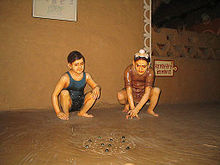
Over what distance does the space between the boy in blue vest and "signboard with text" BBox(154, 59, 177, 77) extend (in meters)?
1.72

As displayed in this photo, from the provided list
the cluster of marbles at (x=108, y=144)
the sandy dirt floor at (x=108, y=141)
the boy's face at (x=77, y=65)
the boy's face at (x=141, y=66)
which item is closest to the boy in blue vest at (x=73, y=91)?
the boy's face at (x=77, y=65)

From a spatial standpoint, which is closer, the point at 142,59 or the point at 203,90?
the point at 142,59

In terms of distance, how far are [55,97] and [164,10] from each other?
5.87 metres

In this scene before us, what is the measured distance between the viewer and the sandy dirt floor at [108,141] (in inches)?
51.4

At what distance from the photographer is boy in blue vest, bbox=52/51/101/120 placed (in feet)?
8.13

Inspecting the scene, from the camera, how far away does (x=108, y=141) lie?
5.50 feet

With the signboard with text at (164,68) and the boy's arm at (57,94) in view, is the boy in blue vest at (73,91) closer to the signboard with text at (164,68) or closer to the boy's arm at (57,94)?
the boy's arm at (57,94)

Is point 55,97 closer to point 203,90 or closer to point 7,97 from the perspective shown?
point 7,97

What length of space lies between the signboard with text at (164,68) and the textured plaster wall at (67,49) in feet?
0.47

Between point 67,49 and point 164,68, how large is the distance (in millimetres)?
2197

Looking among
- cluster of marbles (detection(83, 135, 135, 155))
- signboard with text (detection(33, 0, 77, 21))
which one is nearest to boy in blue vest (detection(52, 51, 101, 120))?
cluster of marbles (detection(83, 135, 135, 155))

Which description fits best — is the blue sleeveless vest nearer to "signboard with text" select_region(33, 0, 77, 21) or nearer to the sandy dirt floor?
the sandy dirt floor

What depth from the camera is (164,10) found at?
648 cm

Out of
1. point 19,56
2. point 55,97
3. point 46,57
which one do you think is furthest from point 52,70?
point 55,97
